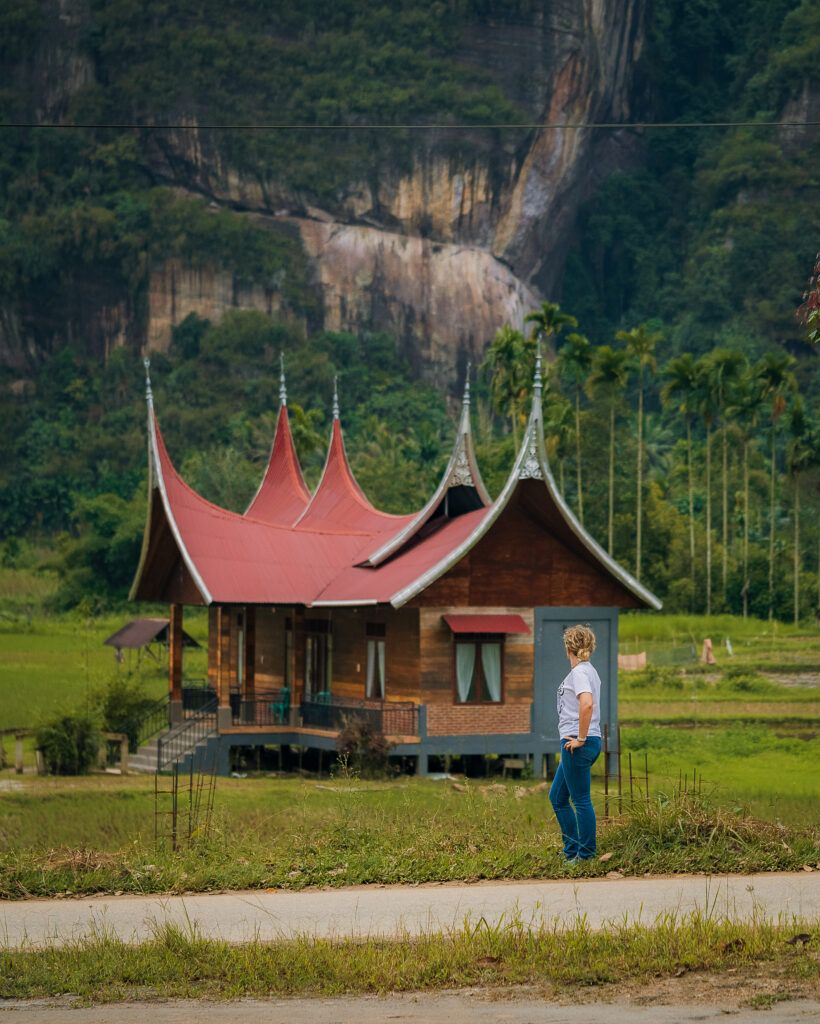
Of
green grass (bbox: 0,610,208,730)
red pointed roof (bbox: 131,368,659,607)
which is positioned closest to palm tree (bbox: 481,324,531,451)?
green grass (bbox: 0,610,208,730)

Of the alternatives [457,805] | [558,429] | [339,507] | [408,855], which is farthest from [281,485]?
[558,429]

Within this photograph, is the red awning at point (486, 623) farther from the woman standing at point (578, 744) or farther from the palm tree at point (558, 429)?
the palm tree at point (558, 429)

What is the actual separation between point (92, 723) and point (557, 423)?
134ft

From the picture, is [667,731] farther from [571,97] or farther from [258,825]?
[571,97]

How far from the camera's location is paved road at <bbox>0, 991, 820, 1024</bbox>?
29.5ft

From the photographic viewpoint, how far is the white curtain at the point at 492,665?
28989 mm

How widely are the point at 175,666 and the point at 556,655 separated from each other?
274 inches

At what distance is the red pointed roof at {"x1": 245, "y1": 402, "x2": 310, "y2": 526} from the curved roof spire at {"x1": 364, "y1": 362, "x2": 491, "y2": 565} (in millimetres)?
7678

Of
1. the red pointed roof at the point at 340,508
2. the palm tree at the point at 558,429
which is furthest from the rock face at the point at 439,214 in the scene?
the red pointed roof at the point at 340,508

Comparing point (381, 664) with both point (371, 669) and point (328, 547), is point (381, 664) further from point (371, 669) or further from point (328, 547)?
point (328, 547)

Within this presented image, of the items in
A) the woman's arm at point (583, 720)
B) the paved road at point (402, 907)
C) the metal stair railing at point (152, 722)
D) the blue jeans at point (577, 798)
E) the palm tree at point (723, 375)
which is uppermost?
the palm tree at point (723, 375)

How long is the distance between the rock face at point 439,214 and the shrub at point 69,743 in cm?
8852

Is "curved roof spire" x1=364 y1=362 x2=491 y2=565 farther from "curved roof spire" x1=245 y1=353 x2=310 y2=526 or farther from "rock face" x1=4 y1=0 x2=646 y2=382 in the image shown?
"rock face" x1=4 y1=0 x2=646 y2=382

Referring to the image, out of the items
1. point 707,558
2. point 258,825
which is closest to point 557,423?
point 707,558
